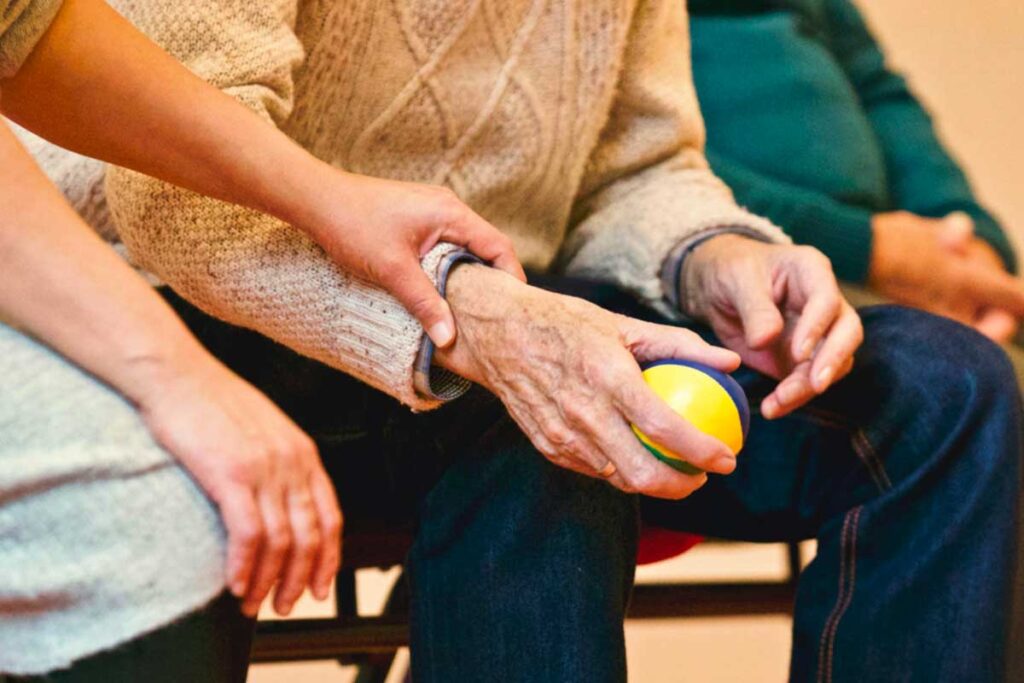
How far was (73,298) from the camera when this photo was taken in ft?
1.79

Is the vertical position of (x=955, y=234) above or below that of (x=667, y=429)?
below

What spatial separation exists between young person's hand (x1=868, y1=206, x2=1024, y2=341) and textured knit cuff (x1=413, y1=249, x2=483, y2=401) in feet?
2.96

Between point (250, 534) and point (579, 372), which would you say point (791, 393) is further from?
point (250, 534)

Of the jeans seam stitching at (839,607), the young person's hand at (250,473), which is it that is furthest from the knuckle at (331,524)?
the jeans seam stitching at (839,607)

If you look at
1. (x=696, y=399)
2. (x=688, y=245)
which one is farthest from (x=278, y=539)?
(x=688, y=245)

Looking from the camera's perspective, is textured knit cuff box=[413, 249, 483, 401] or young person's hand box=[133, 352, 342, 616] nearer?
young person's hand box=[133, 352, 342, 616]

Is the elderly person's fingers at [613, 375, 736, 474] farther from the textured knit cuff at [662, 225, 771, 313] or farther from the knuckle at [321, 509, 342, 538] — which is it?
the textured knit cuff at [662, 225, 771, 313]

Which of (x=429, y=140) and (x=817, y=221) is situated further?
(x=817, y=221)

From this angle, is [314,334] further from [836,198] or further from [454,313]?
[836,198]

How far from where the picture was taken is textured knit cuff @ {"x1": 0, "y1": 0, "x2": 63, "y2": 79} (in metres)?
0.62

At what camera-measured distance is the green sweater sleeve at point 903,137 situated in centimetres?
164

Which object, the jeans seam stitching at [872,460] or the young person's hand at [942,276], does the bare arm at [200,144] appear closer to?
A: the jeans seam stitching at [872,460]

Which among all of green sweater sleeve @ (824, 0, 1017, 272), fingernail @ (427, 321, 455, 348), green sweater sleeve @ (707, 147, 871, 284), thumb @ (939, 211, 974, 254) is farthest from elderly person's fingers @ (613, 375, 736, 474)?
green sweater sleeve @ (824, 0, 1017, 272)

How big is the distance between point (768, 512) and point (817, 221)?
0.68 meters
